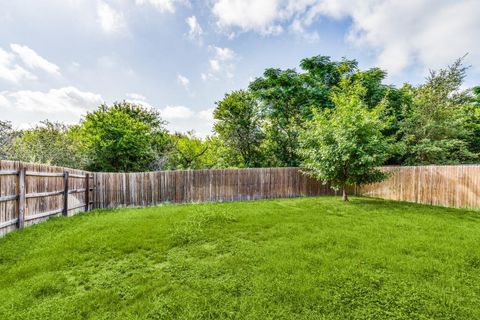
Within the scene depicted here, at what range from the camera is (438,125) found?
1255 cm

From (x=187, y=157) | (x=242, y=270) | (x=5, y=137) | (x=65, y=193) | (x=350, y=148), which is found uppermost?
(x=5, y=137)

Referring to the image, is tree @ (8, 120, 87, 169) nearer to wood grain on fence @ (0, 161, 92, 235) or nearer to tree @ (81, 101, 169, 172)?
tree @ (81, 101, 169, 172)

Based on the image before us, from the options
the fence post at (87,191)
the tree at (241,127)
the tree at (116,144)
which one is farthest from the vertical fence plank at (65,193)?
the tree at (241,127)

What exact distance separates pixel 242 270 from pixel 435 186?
865cm

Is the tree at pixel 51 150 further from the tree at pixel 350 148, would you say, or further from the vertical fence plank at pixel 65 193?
the tree at pixel 350 148

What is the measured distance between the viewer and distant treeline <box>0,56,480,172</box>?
41.9 ft

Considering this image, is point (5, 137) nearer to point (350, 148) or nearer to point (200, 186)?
point (200, 186)

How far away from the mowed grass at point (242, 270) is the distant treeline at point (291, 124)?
27.7 ft

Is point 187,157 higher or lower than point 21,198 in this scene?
higher

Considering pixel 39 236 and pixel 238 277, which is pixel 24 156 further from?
pixel 238 277

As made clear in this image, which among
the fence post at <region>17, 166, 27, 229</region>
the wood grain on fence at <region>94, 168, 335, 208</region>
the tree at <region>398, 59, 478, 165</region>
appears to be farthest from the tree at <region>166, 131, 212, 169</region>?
the tree at <region>398, 59, 478, 165</region>

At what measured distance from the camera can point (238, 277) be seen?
305cm

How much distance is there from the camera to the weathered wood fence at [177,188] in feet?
17.1

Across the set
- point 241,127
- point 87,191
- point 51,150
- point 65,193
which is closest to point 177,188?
point 87,191
